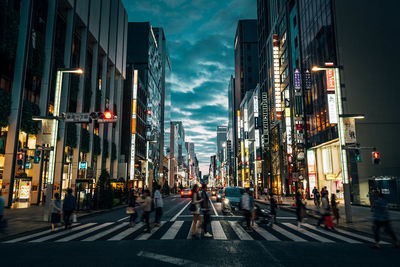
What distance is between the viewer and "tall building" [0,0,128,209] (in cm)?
2302

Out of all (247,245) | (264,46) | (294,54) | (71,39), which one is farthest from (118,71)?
(247,245)

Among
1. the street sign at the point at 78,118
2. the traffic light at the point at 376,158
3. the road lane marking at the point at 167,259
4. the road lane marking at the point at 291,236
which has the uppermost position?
the street sign at the point at 78,118

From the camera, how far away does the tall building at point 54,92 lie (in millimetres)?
23016

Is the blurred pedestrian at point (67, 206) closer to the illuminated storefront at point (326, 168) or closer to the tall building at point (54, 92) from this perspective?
the tall building at point (54, 92)

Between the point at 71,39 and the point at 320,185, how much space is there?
36896 millimetres

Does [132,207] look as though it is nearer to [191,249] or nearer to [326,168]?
[191,249]

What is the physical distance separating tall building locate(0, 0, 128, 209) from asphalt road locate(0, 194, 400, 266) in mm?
6774

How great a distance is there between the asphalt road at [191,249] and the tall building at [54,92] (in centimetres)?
677

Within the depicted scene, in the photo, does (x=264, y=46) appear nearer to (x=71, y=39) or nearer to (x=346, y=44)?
(x=346, y=44)

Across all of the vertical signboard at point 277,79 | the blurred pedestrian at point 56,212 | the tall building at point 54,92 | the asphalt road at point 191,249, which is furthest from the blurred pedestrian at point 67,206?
the vertical signboard at point 277,79

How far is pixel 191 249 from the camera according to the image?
835cm

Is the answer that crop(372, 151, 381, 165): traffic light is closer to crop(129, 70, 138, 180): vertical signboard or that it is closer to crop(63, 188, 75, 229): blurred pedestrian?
crop(63, 188, 75, 229): blurred pedestrian

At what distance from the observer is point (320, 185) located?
129ft

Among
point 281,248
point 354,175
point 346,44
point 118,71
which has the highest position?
point 118,71
